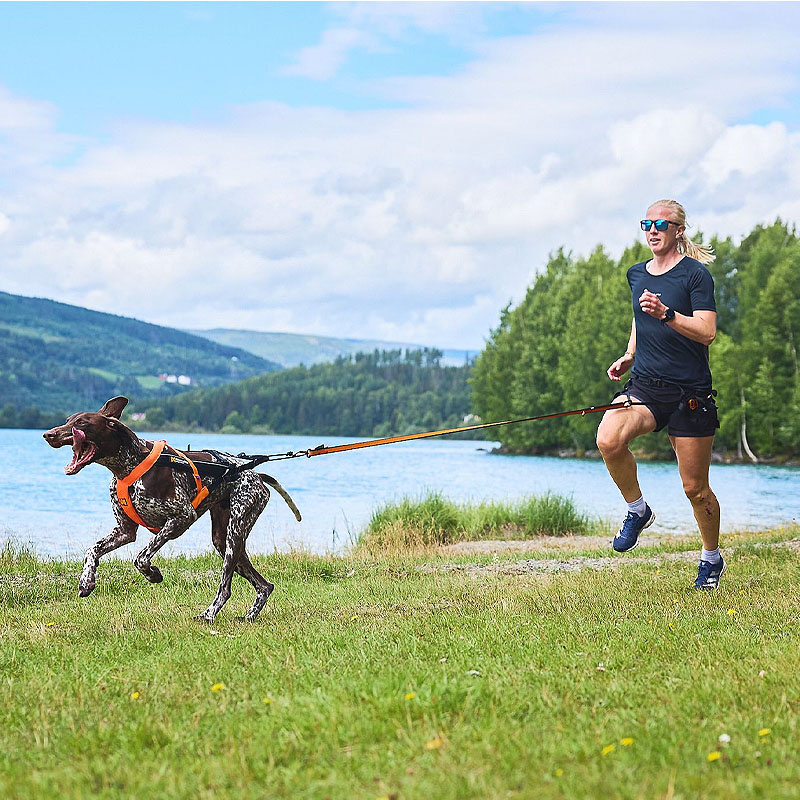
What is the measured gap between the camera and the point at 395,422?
14700 cm

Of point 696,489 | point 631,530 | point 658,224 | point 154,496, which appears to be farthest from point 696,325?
point 154,496

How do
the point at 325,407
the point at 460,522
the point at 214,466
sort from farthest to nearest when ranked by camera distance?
the point at 325,407 < the point at 460,522 < the point at 214,466

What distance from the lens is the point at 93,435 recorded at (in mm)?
6219

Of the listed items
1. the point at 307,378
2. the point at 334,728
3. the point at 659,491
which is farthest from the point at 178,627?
the point at 307,378

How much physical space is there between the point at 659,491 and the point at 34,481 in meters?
25.3

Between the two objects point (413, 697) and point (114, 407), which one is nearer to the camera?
point (413, 697)

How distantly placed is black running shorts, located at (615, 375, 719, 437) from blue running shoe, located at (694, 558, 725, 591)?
1407mm

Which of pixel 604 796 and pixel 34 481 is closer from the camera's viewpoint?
pixel 604 796

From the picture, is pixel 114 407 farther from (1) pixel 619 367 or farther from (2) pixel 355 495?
(2) pixel 355 495

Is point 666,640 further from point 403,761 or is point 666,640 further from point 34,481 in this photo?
point 34,481

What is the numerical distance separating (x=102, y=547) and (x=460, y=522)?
12574 mm

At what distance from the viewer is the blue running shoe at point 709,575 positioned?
328 inches

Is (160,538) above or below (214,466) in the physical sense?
below

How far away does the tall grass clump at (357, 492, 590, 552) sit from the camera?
1689cm
